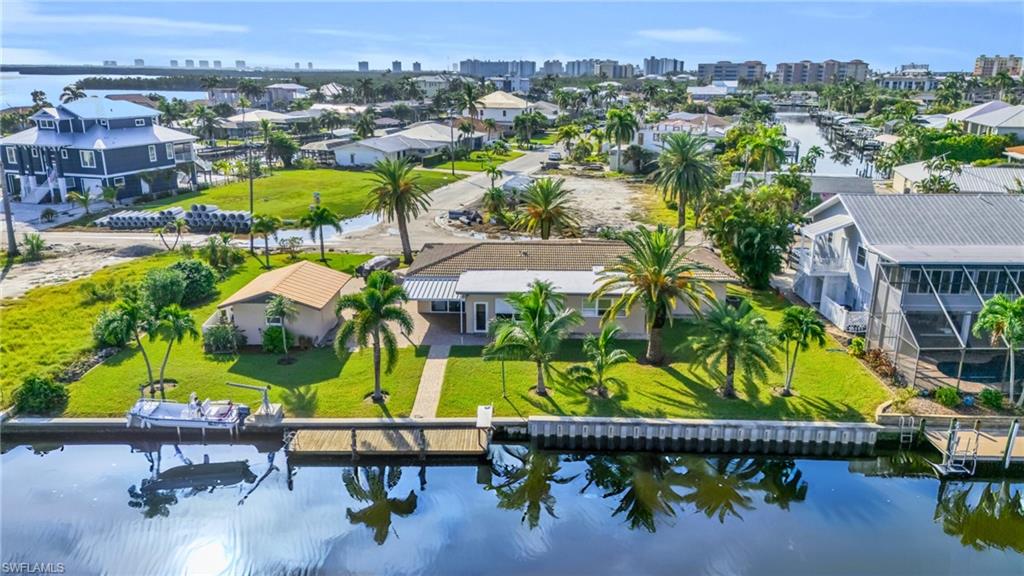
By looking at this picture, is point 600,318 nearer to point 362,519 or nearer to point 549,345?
point 549,345

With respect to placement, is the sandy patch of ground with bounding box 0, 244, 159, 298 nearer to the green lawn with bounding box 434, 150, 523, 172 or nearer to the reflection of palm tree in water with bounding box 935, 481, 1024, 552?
the green lawn with bounding box 434, 150, 523, 172

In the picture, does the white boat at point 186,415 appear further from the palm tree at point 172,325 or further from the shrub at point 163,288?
the shrub at point 163,288

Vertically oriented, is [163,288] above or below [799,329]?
below

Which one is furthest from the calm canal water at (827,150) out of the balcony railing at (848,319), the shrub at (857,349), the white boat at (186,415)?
the white boat at (186,415)

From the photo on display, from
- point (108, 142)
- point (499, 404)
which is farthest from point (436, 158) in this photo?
point (499, 404)

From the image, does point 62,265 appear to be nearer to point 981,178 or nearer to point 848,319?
point 848,319

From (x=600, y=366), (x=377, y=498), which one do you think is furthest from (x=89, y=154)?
(x=600, y=366)

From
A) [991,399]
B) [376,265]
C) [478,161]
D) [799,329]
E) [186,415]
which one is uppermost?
[478,161]

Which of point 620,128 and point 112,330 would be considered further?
point 620,128
